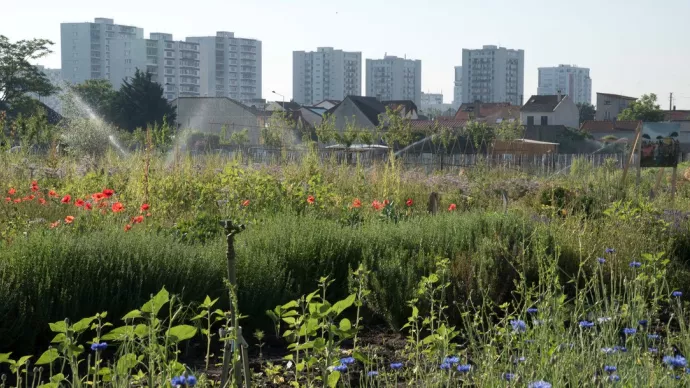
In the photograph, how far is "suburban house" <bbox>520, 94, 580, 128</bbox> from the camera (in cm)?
7062

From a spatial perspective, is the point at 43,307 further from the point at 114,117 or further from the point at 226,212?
the point at 114,117

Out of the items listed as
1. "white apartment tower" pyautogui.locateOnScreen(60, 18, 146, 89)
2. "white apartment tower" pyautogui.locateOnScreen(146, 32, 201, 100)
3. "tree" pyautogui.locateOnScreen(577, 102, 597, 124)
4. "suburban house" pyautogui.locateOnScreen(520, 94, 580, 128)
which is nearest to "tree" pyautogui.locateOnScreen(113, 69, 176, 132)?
"suburban house" pyautogui.locateOnScreen(520, 94, 580, 128)

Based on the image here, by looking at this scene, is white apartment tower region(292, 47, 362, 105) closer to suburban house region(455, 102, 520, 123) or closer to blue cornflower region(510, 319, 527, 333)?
suburban house region(455, 102, 520, 123)

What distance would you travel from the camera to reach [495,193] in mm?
12195

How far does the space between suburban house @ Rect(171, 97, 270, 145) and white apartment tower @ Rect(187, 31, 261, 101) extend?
102688mm

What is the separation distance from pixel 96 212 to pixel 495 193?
21.5 feet

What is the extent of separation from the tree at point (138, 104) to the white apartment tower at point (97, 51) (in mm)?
111188

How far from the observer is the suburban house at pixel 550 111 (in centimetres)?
7062

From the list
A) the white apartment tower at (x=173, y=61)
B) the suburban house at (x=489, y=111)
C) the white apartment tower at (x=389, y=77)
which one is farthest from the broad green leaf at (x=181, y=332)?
the white apartment tower at (x=389, y=77)

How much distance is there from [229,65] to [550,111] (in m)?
113

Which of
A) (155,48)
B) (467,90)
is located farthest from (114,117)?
(467,90)

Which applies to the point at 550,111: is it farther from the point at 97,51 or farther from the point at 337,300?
the point at 97,51

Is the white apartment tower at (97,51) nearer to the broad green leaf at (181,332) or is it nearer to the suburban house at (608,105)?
the suburban house at (608,105)

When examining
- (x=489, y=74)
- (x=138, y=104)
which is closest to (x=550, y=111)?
(x=138, y=104)
